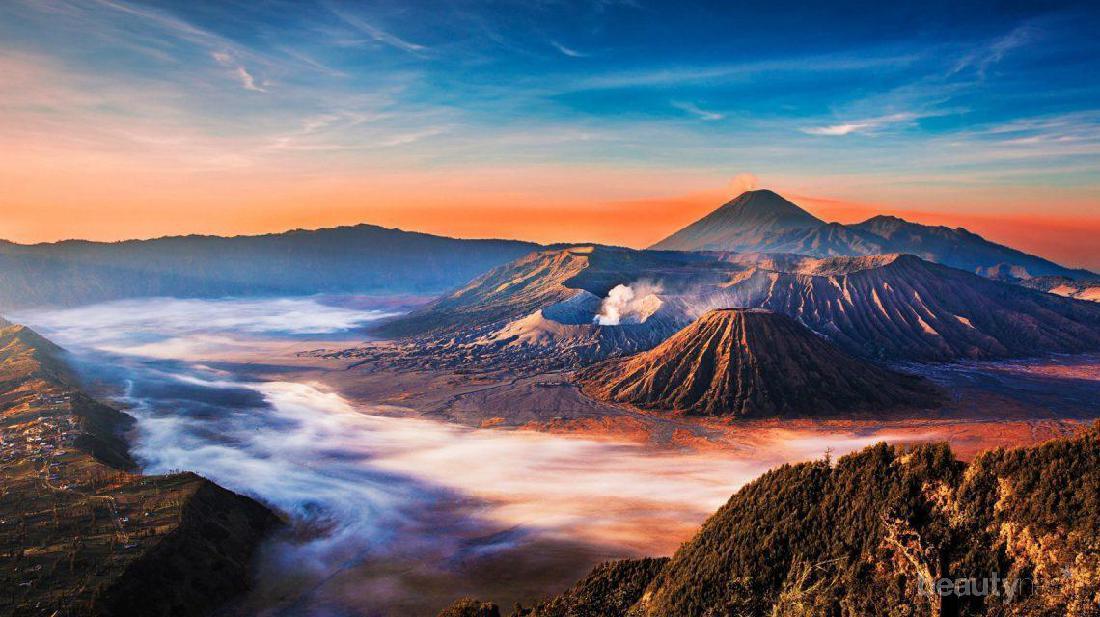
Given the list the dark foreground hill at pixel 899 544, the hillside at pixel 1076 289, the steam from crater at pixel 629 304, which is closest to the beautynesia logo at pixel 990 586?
the dark foreground hill at pixel 899 544

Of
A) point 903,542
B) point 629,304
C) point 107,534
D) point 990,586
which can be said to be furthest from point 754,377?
point 107,534

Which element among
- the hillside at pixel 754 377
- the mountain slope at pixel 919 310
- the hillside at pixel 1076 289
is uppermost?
the hillside at pixel 1076 289

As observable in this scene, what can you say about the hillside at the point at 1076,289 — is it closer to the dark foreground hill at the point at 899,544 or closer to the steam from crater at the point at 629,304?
the steam from crater at the point at 629,304

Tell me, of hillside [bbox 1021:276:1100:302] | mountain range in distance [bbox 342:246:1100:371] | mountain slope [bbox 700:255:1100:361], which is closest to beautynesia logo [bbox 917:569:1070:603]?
mountain range in distance [bbox 342:246:1100:371]

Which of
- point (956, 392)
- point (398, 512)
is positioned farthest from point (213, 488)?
point (956, 392)

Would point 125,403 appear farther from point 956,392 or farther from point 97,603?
point 956,392

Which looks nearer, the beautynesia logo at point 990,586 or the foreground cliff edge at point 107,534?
the beautynesia logo at point 990,586

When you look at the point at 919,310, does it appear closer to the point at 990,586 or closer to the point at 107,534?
the point at 990,586
